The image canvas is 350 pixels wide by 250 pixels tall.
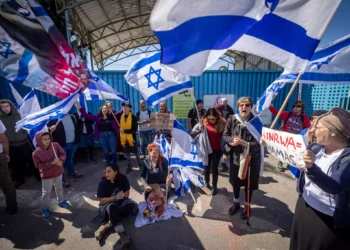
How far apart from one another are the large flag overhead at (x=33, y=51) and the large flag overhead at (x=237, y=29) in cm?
169

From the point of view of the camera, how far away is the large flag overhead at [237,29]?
1.76 meters

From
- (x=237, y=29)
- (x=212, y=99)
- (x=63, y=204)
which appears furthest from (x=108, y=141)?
(x=237, y=29)

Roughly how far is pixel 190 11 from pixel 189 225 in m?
3.02

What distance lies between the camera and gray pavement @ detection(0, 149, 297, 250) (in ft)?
8.95

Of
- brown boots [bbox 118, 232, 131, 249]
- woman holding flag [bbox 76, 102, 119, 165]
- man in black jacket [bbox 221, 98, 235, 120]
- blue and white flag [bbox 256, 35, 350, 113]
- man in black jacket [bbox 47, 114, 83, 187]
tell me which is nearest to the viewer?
brown boots [bbox 118, 232, 131, 249]

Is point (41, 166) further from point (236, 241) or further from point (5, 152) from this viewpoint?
point (236, 241)

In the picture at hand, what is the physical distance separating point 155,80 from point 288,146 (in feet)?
8.14

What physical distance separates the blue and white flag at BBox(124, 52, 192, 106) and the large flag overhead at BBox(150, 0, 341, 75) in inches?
55.7

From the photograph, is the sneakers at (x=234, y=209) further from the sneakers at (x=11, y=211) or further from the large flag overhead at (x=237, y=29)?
the sneakers at (x=11, y=211)

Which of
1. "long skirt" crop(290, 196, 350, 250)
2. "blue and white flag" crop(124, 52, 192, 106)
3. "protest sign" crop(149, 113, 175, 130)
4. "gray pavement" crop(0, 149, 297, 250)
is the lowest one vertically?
"gray pavement" crop(0, 149, 297, 250)

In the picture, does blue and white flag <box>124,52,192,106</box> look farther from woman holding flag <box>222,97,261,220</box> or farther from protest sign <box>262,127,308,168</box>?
protest sign <box>262,127,308,168</box>

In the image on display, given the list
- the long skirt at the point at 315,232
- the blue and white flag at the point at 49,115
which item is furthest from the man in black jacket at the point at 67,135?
the long skirt at the point at 315,232

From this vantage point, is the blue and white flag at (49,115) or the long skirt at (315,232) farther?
the blue and white flag at (49,115)

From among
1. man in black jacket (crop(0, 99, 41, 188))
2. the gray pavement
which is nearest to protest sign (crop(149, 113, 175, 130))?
the gray pavement
